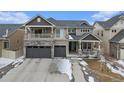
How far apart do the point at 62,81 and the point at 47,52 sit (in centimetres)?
97

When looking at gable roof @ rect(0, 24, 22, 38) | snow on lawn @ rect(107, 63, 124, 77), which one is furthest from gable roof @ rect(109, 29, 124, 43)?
gable roof @ rect(0, 24, 22, 38)

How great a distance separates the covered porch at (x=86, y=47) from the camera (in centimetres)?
630

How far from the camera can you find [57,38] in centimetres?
673

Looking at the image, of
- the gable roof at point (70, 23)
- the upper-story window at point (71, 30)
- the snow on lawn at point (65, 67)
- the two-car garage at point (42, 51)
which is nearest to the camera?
the snow on lawn at point (65, 67)

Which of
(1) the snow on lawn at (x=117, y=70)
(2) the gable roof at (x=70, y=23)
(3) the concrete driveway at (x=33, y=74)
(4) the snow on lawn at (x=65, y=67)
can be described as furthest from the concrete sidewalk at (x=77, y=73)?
(2) the gable roof at (x=70, y=23)

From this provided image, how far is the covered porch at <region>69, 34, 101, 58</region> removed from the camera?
6.30 m

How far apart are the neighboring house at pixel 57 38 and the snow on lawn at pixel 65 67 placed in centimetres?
20

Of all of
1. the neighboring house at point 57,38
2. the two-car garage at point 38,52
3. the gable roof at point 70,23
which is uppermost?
the gable roof at point 70,23

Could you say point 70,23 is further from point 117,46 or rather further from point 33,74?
point 33,74

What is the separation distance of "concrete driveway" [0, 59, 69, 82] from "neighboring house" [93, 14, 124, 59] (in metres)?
1.27

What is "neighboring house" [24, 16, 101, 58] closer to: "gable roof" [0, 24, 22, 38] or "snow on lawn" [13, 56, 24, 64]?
"snow on lawn" [13, 56, 24, 64]

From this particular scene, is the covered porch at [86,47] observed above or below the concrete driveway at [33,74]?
above

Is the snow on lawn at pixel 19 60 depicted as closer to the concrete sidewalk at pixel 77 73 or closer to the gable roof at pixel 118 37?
the concrete sidewalk at pixel 77 73
